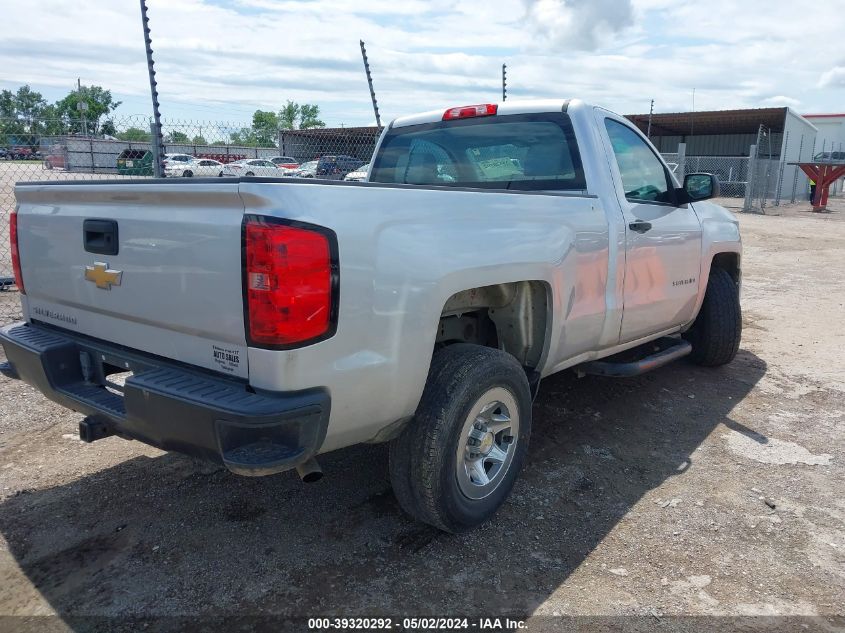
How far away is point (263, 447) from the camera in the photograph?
2297mm

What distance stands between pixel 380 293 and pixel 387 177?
242cm

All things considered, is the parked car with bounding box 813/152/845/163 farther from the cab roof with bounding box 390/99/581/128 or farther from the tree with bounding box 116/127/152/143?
the cab roof with bounding box 390/99/581/128

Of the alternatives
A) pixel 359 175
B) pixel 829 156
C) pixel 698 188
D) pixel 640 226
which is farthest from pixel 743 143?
pixel 640 226

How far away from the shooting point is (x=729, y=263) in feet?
18.5

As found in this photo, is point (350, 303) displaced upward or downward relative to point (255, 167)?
downward

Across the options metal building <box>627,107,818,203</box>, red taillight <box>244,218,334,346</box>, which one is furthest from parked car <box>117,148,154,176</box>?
metal building <box>627,107,818,203</box>

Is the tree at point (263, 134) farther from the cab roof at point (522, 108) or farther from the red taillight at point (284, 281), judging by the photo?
the red taillight at point (284, 281)

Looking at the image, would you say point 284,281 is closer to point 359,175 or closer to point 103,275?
point 103,275

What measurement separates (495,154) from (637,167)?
0.95m

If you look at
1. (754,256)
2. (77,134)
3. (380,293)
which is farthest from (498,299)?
(754,256)

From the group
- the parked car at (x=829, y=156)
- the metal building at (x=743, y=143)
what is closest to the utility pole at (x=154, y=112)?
the metal building at (x=743, y=143)

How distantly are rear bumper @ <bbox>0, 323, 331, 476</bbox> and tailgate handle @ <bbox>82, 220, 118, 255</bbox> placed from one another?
0.41 m

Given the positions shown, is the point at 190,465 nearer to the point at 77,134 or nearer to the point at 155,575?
the point at 155,575

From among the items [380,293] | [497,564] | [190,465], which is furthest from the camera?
[190,465]
